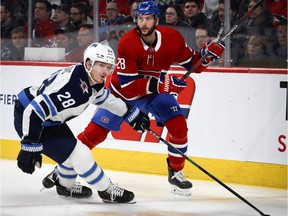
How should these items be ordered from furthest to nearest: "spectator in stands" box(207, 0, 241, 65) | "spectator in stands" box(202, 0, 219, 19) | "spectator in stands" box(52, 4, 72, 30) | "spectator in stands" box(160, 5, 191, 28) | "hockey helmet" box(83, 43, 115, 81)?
1. "spectator in stands" box(52, 4, 72, 30)
2. "spectator in stands" box(160, 5, 191, 28)
3. "spectator in stands" box(202, 0, 219, 19)
4. "spectator in stands" box(207, 0, 241, 65)
5. "hockey helmet" box(83, 43, 115, 81)

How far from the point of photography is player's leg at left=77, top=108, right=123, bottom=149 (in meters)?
5.61

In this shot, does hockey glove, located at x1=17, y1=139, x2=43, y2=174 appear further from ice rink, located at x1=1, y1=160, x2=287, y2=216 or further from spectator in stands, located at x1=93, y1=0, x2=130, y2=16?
spectator in stands, located at x1=93, y1=0, x2=130, y2=16

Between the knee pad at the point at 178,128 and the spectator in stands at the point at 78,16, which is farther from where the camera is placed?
the spectator in stands at the point at 78,16

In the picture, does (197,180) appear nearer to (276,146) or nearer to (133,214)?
(276,146)

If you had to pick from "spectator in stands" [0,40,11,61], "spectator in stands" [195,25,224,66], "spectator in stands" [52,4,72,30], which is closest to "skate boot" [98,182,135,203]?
"spectator in stands" [195,25,224,66]

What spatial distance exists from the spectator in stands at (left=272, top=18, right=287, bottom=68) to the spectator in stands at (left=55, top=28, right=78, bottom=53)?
1819 millimetres

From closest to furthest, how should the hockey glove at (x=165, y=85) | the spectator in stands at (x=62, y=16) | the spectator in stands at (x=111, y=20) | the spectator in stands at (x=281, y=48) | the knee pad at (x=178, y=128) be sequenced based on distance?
the hockey glove at (x=165, y=85) < the knee pad at (x=178, y=128) < the spectator in stands at (x=281, y=48) < the spectator in stands at (x=111, y=20) < the spectator in stands at (x=62, y=16)

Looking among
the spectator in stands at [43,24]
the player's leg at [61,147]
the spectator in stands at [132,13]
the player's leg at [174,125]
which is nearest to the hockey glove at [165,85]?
the player's leg at [174,125]

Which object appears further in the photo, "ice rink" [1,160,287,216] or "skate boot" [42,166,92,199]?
"skate boot" [42,166,92,199]

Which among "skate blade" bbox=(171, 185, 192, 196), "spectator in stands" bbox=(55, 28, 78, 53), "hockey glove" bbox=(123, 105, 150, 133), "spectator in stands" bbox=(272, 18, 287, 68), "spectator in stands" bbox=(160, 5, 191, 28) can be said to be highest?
"spectator in stands" bbox=(160, 5, 191, 28)

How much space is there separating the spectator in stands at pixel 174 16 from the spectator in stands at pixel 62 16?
1.00 metres

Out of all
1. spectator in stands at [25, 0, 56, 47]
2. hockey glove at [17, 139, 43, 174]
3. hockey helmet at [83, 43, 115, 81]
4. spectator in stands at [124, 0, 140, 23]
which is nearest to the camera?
hockey glove at [17, 139, 43, 174]

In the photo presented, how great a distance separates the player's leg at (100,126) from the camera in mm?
5613

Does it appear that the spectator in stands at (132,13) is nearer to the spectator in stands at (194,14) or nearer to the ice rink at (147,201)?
the spectator in stands at (194,14)
